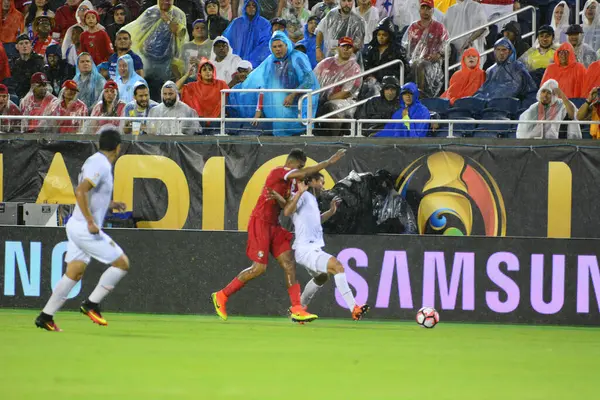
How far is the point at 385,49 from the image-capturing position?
1791 centimetres

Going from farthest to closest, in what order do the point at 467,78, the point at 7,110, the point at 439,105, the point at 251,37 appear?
1. the point at 251,37
2. the point at 7,110
3. the point at 467,78
4. the point at 439,105

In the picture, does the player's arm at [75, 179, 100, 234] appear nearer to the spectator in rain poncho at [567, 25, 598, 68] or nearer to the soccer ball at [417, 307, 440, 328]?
the soccer ball at [417, 307, 440, 328]

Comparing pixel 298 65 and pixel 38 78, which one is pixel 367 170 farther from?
pixel 38 78

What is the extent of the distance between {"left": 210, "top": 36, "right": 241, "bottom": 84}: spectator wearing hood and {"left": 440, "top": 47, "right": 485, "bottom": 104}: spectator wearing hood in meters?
3.53

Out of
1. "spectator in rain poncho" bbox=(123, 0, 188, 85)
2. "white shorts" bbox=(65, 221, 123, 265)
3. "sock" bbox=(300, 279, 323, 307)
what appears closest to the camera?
"white shorts" bbox=(65, 221, 123, 265)

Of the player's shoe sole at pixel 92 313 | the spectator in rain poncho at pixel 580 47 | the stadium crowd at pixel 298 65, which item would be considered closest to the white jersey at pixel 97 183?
the player's shoe sole at pixel 92 313

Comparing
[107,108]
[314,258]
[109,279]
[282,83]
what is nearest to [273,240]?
[314,258]

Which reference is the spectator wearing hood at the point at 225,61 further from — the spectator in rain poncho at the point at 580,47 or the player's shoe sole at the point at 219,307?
the player's shoe sole at the point at 219,307

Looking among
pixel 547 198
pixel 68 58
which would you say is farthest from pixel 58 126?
pixel 547 198

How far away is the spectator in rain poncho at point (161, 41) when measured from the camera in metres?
19.3

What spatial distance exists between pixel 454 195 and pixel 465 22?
401cm

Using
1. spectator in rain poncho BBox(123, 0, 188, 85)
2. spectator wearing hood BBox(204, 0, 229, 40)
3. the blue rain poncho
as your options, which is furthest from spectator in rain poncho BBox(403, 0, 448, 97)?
spectator in rain poncho BBox(123, 0, 188, 85)

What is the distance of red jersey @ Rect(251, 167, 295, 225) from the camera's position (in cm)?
1340

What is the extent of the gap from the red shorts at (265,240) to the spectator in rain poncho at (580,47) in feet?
21.6
